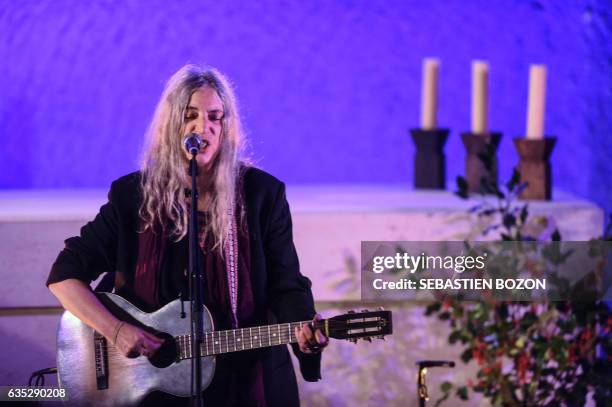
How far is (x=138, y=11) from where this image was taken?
407 cm

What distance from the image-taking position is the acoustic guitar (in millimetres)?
2703

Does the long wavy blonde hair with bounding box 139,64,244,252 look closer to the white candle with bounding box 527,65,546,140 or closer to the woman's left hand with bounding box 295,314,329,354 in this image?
the woman's left hand with bounding box 295,314,329,354

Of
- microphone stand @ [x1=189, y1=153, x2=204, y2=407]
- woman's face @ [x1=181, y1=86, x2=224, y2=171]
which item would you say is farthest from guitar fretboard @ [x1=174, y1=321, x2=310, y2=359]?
woman's face @ [x1=181, y1=86, x2=224, y2=171]

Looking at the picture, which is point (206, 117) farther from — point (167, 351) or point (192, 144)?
point (167, 351)

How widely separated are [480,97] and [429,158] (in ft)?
1.04

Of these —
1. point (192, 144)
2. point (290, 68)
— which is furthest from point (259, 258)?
point (290, 68)

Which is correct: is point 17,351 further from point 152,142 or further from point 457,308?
point 457,308

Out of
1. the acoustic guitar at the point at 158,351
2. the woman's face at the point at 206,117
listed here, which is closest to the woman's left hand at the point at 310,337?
the acoustic guitar at the point at 158,351

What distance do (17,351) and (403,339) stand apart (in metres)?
1.39

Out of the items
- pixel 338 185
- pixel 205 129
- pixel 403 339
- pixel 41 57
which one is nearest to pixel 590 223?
pixel 403 339

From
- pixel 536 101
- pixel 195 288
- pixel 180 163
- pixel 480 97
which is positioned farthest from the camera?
pixel 480 97

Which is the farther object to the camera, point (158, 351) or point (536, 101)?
point (536, 101)

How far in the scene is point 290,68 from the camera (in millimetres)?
4141

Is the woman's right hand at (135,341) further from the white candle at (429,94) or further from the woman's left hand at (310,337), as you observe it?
the white candle at (429,94)
